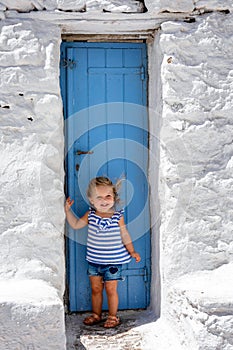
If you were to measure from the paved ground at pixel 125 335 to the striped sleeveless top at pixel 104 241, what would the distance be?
0.47 meters

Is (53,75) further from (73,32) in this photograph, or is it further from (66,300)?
(66,300)

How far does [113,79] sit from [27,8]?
84cm

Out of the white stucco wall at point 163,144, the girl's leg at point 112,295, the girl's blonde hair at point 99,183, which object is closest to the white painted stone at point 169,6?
the white stucco wall at point 163,144

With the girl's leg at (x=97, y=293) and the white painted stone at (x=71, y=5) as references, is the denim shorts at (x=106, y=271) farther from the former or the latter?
the white painted stone at (x=71, y=5)

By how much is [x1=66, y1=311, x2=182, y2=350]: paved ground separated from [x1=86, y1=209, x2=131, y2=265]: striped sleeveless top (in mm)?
472

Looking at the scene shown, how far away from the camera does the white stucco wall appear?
4.58 meters

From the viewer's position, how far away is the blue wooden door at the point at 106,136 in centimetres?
501

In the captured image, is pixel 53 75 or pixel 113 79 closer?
pixel 53 75

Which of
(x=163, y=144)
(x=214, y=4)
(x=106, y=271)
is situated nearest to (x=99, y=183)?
(x=163, y=144)

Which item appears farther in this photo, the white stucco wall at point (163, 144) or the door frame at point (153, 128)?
the door frame at point (153, 128)

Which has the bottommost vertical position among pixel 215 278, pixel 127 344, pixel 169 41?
pixel 127 344

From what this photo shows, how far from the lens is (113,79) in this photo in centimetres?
504

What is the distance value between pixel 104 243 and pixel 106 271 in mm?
206

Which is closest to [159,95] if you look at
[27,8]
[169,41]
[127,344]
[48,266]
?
[169,41]
